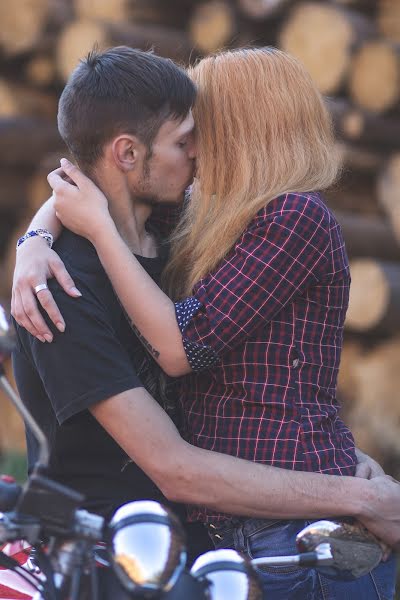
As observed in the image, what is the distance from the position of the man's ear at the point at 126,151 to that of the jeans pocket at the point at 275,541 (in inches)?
32.1

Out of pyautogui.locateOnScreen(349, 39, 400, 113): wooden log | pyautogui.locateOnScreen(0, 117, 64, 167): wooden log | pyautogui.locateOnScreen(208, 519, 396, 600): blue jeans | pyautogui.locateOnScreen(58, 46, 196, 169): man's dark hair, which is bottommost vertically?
pyautogui.locateOnScreen(208, 519, 396, 600): blue jeans

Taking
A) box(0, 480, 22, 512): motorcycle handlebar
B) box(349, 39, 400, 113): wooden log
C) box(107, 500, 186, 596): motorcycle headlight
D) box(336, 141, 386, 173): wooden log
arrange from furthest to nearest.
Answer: box(336, 141, 386, 173): wooden log
box(349, 39, 400, 113): wooden log
box(0, 480, 22, 512): motorcycle handlebar
box(107, 500, 186, 596): motorcycle headlight

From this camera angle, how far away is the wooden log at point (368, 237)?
5.06 metres

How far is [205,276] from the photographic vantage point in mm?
2035

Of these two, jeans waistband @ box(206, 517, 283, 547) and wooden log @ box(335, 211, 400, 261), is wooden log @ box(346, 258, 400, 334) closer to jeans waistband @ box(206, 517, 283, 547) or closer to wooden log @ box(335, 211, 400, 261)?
wooden log @ box(335, 211, 400, 261)

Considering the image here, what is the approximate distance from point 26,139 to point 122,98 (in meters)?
3.33

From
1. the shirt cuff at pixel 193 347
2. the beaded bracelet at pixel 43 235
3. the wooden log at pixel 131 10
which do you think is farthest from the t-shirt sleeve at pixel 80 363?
the wooden log at pixel 131 10

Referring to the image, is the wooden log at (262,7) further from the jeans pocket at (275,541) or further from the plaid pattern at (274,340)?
the jeans pocket at (275,541)

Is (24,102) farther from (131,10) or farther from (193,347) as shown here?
(193,347)

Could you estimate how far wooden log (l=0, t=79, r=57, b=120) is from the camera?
5.47m

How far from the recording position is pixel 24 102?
5.50 metres

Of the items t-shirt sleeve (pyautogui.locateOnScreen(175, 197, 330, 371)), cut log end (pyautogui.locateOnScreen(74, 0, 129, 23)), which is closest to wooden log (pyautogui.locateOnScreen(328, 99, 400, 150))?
cut log end (pyautogui.locateOnScreen(74, 0, 129, 23))

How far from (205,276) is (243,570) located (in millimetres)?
763

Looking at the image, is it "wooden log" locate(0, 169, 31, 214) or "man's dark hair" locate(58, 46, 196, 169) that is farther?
"wooden log" locate(0, 169, 31, 214)
